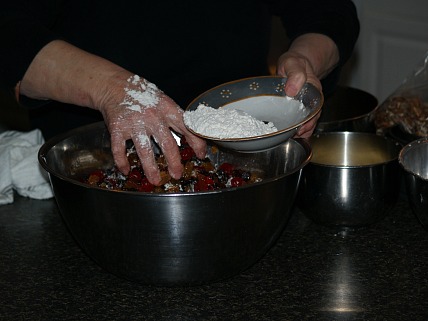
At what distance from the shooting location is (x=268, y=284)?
1.16 meters

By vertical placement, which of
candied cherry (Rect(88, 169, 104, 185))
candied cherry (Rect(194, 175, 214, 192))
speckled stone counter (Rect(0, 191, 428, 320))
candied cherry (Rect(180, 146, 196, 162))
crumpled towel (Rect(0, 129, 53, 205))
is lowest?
speckled stone counter (Rect(0, 191, 428, 320))

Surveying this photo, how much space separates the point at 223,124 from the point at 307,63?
0.33m

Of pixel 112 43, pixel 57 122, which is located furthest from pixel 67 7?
pixel 57 122

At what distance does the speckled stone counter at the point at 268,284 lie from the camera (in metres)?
1.08

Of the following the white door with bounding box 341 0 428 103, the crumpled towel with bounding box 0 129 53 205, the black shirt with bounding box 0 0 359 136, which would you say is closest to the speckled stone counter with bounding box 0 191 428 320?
the crumpled towel with bounding box 0 129 53 205

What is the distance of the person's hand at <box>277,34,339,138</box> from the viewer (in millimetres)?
1288

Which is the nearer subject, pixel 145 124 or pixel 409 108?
pixel 145 124

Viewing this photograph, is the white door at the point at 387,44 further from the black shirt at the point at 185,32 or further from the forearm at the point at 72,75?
the forearm at the point at 72,75

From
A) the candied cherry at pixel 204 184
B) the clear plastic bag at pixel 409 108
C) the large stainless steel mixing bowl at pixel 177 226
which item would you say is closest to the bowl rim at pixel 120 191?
the large stainless steel mixing bowl at pixel 177 226

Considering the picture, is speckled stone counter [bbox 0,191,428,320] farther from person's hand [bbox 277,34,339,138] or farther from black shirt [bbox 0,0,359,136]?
black shirt [bbox 0,0,359,136]

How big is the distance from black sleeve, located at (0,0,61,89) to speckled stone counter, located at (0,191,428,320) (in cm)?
31

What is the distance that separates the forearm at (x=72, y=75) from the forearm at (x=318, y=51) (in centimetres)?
43

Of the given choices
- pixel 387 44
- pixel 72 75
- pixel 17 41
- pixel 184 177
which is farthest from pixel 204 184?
pixel 387 44

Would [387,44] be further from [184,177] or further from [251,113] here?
[184,177]
